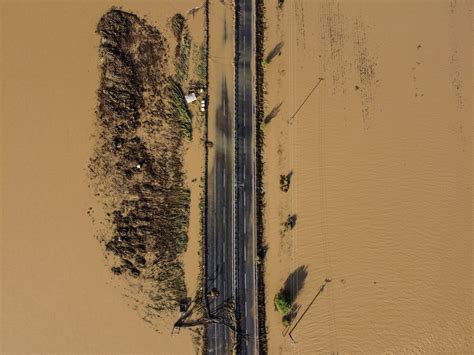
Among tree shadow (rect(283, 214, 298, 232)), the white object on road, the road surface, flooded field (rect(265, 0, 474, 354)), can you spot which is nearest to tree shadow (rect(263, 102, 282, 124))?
flooded field (rect(265, 0, 474, 354))

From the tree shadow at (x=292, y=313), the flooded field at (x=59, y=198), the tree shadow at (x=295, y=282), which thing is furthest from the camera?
the tree shadow at (x=295, y=282)

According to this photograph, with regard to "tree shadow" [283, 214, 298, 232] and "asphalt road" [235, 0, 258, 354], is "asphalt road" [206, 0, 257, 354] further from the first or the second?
"tree shadow" [283, 214, 298, 232]

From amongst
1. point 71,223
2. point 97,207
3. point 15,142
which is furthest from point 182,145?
point 15,142

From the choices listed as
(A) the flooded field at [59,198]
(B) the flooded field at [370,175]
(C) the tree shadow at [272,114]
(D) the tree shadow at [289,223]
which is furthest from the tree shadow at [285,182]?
(A) the flooded field at [59,198]

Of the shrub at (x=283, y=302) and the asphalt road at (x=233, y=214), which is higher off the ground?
the asphalt road at (x=233, y=214)

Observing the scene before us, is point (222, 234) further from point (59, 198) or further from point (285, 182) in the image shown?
point (59, 198)

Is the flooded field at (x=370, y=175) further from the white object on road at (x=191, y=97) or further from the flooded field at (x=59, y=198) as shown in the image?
the flooded field at (x=59, y=198)
